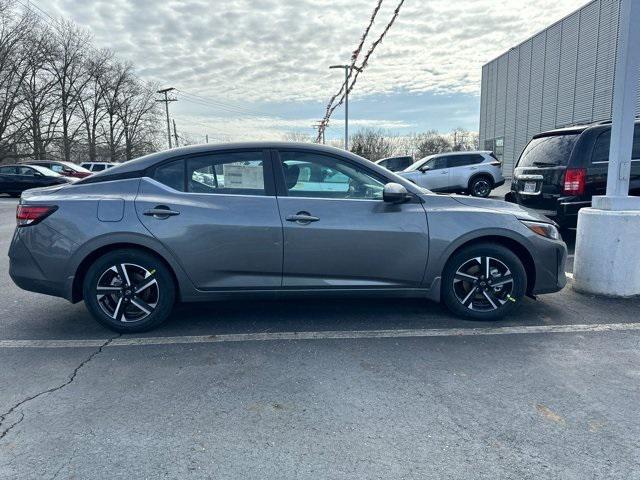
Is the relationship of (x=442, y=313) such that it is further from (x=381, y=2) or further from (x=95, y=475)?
(x=381, y=2)

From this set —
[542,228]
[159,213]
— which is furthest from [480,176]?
[159,213]

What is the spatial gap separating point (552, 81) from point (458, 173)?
17.4 metres

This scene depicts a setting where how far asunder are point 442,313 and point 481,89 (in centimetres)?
3923

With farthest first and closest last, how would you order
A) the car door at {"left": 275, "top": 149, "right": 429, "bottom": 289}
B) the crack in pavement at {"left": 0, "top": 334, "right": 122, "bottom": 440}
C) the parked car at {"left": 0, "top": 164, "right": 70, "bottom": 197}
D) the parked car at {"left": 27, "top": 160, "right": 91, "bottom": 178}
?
the parked car at {"left": 27, "top": 160, "right": 91, "bottom": 178}, the parked car at {"left": 0, "top": 164, "right": 70, "bottom": 197}, the car door at {"left": 275, "top": 149, "right": 429, "bottom": 289}, the crack in pavement at {"left": 0, "top": 334, "right": 122, "bottom": 440}

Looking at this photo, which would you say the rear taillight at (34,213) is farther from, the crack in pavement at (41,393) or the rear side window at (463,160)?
the rear side window at (463,160)

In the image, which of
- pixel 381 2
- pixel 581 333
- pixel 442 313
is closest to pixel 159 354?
pixel 442 313

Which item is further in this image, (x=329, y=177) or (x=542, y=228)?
(x=542, y=228)

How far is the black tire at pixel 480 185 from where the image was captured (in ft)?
53.6

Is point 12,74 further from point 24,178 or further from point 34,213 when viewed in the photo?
point 34,213

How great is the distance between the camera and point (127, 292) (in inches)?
152

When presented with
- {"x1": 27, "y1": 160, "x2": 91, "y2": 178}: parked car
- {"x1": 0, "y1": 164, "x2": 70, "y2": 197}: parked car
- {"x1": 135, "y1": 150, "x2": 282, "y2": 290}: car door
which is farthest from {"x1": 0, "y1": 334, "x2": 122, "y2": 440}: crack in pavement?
{"x1": 27, "y1": 160, "x2": 91, "y2": 178}: parked car

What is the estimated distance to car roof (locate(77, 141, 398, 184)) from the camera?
3977 millimetres

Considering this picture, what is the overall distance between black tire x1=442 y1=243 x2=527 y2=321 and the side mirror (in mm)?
734

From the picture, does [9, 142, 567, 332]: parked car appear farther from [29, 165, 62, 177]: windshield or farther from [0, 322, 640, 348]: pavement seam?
[29, 165, 62, 177]: windshield
